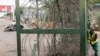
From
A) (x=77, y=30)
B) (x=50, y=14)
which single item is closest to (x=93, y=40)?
(x=50, y=14)

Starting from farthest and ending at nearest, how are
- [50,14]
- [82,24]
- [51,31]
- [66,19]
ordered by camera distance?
1. [66,19]
2. [50,14]
3. [51,31]
4. [82,24]

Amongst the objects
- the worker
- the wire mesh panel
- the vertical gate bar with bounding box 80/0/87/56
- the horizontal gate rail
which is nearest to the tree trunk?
the wire mesh panel

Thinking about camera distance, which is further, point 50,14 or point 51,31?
point 50,14

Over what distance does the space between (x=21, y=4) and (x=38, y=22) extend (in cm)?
57

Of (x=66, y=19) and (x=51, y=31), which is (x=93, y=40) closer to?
(x=66, y=19)

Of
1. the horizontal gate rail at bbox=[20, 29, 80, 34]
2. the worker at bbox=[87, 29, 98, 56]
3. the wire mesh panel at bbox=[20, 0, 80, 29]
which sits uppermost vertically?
the wire mesh panel at bbox=[20, 0, 80, 29]

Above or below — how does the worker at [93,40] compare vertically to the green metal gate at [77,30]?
below

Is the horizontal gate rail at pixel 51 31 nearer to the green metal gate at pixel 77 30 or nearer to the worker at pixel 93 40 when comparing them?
the green metal gate at pixel 77 30

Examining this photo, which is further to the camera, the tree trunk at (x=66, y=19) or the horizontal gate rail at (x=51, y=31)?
the tree trunk at (x=66, y=19)

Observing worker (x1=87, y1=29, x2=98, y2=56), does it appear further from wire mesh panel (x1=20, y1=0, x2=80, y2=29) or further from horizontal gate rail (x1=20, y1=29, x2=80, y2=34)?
horizontal gate rail (x1=20, y1=29, x2=80, y2=34)

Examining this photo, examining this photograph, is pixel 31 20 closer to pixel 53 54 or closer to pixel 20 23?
pixel 20 23

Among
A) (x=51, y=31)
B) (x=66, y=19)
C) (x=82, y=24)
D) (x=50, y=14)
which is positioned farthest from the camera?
(x=66, y=19)

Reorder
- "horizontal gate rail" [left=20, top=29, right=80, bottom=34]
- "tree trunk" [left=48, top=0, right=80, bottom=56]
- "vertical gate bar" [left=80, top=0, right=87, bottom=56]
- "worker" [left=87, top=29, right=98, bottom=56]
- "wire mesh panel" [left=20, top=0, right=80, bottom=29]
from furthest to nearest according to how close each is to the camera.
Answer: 1. "worker" [left=87, top=29, right=98, bottom=56]
2. "tree trunk" [left=48, top=0, right=80, bottom=56]
3. "wire mesh panel" [left=20, top=0, right=80, bottom=29]
4. "horizontal gate rail" [left=20, top=29, right=80, bottom=34]
5. "vertical gate bar" [left=80, top=0, right=87, bottom=56]

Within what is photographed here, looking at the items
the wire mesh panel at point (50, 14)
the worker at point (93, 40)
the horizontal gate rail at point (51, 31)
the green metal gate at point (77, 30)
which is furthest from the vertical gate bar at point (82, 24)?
the worker at point (93, 40)
